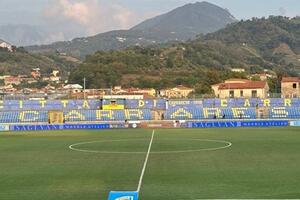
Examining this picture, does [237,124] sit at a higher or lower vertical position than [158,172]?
higher

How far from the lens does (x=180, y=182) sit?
2072 cm

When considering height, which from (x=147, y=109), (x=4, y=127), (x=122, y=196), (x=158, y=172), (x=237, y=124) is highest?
(x=147, y=109)

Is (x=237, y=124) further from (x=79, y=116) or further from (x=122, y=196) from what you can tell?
(x=122, y=196)

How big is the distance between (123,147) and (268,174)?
53.2 ft

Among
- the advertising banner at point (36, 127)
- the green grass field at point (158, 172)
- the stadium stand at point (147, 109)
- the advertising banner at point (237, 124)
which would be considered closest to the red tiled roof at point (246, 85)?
the stadium stand at point (147, 109)

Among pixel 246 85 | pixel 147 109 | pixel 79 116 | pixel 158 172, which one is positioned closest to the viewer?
pixel 158 172

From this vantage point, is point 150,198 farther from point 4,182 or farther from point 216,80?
point 216,80

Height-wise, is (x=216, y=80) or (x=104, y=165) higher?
(x=216, y=80)

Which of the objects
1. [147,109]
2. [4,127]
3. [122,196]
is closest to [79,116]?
[147,109]

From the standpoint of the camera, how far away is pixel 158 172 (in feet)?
77.6

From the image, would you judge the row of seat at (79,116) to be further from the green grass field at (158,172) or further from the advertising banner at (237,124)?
the green grass field at (158,172)

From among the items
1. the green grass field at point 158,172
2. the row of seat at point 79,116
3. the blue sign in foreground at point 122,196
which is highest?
the row of seat at point 79,116

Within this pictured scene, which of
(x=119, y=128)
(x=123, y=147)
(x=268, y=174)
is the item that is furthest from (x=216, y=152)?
Result: (x=119, y=128)

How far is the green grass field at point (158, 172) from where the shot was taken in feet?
60.5
